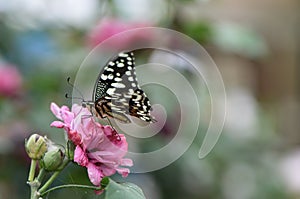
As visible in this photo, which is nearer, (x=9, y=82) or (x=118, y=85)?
(x=118, y=85)

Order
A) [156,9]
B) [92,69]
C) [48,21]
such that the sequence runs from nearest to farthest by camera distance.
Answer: [92,69]
[156,9]
[48,21]

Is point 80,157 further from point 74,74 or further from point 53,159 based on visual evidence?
point 74,74

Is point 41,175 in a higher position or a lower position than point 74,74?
lower

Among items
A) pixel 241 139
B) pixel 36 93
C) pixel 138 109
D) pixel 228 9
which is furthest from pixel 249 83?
pixel 138 109

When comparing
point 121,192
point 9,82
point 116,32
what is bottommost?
point 121,192

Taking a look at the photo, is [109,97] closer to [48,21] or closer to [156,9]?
[156,9]

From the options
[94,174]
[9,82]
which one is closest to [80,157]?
[94,174]
